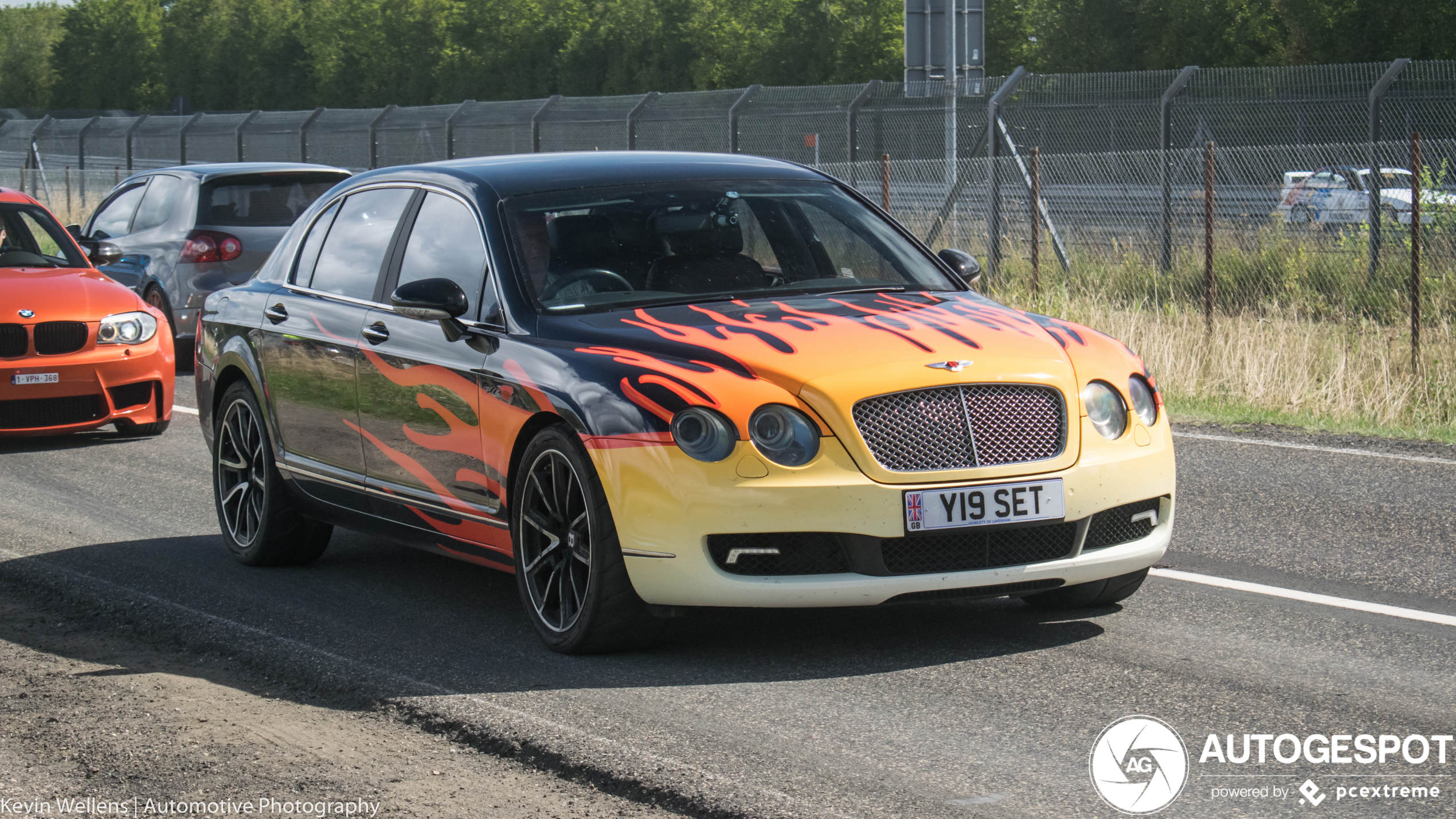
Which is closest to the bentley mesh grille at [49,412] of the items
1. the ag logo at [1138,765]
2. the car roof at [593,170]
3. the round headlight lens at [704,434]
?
the car roof at [593,170]

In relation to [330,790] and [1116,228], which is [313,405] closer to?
[330,790]

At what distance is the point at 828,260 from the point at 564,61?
84317 millimetres

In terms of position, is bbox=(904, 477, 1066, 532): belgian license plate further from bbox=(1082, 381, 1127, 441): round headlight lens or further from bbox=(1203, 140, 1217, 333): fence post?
bbox=(1203, 140, 1217, 333): fence post

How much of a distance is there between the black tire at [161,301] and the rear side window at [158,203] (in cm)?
58

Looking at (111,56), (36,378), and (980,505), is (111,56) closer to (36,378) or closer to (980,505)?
(36,378)

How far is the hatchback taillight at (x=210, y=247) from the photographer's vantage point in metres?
15.4

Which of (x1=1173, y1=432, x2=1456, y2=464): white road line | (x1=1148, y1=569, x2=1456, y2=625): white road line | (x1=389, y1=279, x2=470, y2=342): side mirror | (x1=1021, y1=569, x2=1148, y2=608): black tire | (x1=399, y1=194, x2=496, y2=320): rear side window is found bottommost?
(x1=1173, y1=432, x2=1456, y2=464): white road line

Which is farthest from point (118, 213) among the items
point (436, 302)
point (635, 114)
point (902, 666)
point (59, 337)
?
point (902, 666)

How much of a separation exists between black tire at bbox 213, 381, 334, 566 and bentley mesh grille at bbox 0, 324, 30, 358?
3729 millimetres

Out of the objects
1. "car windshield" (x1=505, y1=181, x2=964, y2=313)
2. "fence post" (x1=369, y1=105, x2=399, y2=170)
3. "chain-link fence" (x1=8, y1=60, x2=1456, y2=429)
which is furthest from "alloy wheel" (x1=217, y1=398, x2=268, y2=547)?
"fence post" (x1=369, y1=105, x2=399, y2=170)

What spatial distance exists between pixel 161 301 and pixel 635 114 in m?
11.2

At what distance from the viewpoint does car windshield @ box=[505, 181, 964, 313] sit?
20.2 feet

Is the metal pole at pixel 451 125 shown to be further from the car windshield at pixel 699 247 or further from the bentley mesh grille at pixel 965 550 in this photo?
the bentley mesh grille at pixel 965 550

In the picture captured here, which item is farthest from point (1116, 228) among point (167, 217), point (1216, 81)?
point (167, 217)
